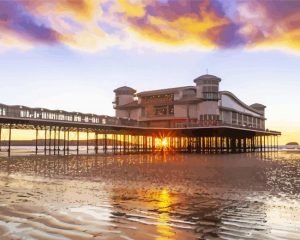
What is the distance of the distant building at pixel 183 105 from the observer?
64.1 m

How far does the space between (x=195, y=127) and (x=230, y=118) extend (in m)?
17.4

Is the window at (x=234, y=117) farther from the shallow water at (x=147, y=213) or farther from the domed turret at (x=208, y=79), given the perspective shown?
the shallow water at (x=147, y=213)

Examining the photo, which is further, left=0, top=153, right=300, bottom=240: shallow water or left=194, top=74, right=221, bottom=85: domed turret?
left=194, top=74, right=221, bottom=85: domed turret

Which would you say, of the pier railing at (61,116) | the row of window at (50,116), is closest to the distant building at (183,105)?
the pier railing at (61,116)

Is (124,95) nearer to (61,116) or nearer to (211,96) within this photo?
(211,96)

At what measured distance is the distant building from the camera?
64062 millimetres

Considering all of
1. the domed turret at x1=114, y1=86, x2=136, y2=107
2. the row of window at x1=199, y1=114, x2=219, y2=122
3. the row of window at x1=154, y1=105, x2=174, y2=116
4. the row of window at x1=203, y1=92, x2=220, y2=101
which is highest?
the domed turret at x1=114, y1=86, x2=136, y2=107

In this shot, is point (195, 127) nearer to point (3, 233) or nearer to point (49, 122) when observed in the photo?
point (49, 122)

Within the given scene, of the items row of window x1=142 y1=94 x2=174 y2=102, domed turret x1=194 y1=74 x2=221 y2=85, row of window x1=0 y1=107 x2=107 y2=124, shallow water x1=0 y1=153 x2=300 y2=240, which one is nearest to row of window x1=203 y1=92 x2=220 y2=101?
domed turret x1=194 y1=74 x2=221 y2=85

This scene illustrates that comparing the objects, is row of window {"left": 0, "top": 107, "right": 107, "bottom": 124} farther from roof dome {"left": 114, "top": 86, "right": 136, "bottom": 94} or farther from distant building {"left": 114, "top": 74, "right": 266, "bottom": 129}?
roof dome {"left": 114, "top": 86, "right": 136, "bottom": 94}

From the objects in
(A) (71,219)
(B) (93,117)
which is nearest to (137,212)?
(A) (71,219)

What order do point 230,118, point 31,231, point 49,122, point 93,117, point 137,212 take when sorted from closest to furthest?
point 31,231 → point 137,212 → point 49,122 → point 93,117 → point 230,118

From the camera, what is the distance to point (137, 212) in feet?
25.1

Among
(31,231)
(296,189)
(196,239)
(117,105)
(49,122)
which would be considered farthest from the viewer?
(117,105)
